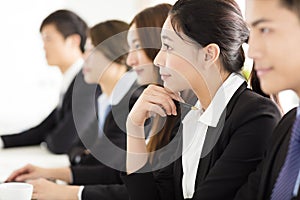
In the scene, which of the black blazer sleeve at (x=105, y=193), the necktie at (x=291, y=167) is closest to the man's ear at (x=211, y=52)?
the necktie at (x=291, y=167)

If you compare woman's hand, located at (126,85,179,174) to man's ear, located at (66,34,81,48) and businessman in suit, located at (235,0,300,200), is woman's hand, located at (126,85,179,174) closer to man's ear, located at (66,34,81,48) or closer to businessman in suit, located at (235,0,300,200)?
businessman in suit, located at (235,0,300,200)

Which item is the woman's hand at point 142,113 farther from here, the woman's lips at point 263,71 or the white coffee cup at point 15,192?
the woman's lips at point 263,71

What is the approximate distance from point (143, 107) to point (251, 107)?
1.10 feet

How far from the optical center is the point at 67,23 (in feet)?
10.1

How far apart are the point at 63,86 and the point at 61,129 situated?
310mm

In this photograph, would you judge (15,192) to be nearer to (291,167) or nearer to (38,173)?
(38,173)

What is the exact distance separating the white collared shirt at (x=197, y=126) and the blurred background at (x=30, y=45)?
2422 mm

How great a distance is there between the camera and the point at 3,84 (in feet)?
13.0

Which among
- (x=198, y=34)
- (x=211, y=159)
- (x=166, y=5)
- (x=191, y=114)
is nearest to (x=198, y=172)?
(x=211, y=159)

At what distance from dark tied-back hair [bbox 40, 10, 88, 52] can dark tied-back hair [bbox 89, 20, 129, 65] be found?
62 cm

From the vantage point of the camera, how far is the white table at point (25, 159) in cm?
215

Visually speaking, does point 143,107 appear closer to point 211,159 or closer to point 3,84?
point 211,159

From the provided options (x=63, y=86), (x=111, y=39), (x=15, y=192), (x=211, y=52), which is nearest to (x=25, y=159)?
(x=111, y=39)

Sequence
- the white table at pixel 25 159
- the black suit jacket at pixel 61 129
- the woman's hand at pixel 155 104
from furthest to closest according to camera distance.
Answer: the black suit jacket at pixel 61 129 < the white table at pixel 25 159 < the woman's hand at pixel 155 104
